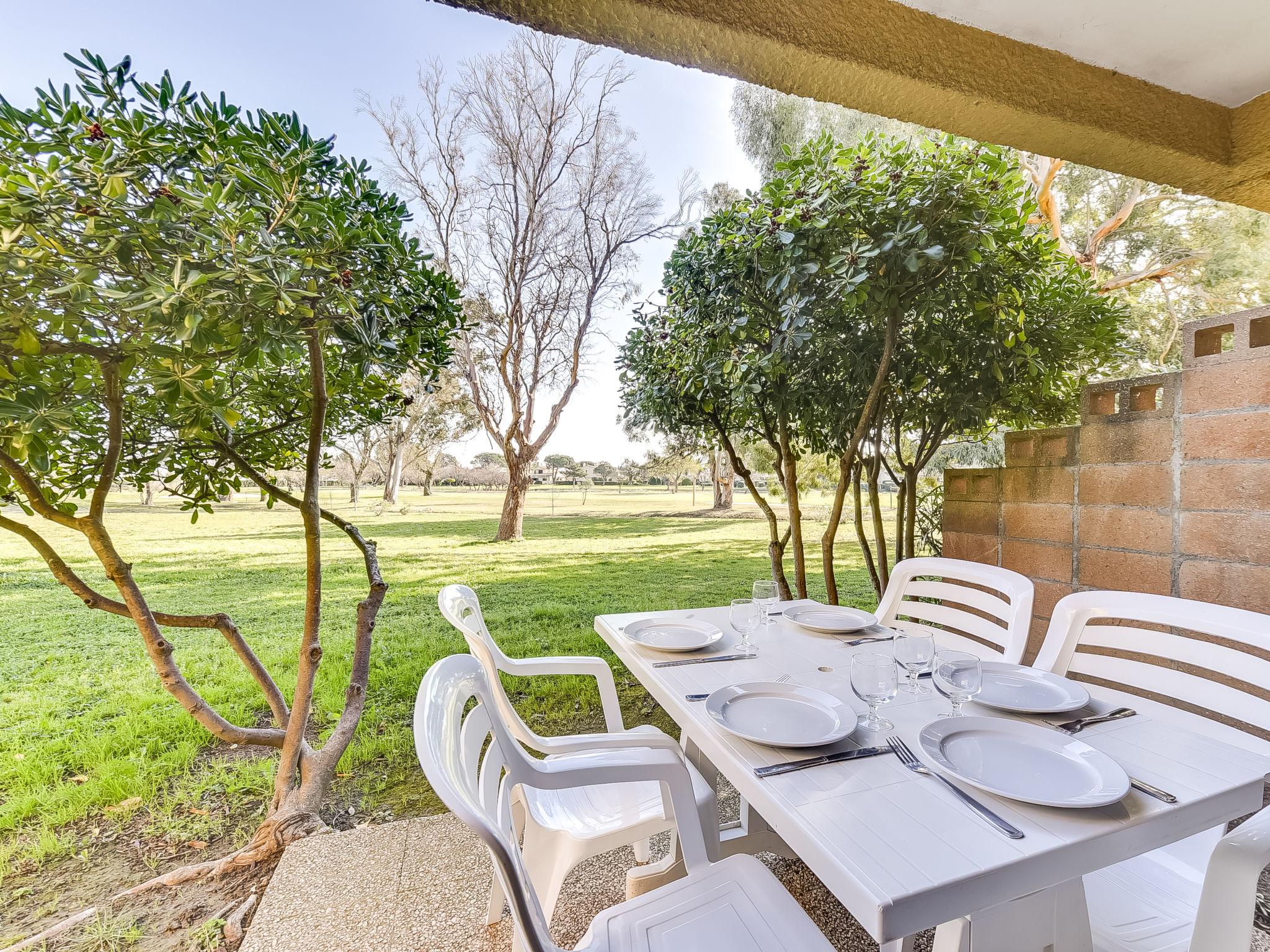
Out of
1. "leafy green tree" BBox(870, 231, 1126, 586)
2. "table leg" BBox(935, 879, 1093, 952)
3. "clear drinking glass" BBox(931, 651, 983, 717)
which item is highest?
"leafy green tree" BBox(870, 231, 1126, 586)

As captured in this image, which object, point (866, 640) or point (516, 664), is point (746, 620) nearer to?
point (866, 640)

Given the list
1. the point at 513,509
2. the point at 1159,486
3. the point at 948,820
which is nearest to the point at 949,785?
the point at 948,820

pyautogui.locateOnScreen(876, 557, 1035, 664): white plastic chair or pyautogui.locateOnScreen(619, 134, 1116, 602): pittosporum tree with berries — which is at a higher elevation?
pyautogui.locateOnScreen(619, 134, 1116, 602): pittosporum tree with berries

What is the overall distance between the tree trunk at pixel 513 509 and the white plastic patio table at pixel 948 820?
2719 millimetres

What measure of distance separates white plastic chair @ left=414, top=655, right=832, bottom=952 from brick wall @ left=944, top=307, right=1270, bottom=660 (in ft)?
5.13

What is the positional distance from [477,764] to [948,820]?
0.70m

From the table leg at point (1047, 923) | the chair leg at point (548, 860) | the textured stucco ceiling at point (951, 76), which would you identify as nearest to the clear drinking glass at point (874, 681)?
the table leg at point (1047, 923)

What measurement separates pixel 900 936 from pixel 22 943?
5.97 feet

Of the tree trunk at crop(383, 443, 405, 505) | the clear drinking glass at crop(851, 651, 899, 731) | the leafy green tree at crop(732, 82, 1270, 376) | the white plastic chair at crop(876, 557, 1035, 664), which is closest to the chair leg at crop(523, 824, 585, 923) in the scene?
the clear drinking glass at crop(851, 651, 899, 731)

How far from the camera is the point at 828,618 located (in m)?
1.55

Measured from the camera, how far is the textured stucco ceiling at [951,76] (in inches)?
37.2

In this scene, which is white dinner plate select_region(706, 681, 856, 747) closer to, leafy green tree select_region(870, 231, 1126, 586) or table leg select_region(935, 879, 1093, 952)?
table leg select_region(935, 879, 1093, 952)

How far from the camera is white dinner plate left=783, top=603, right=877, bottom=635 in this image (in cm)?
147


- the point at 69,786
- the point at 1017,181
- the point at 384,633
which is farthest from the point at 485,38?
the point at 69,786
